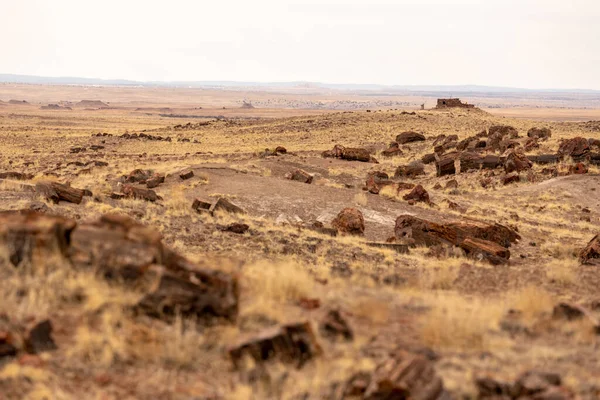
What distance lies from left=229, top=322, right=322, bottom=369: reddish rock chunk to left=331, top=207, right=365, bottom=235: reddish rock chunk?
12965 mm

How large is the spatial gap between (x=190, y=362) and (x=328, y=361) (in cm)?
153

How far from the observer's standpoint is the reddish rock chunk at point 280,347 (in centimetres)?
661

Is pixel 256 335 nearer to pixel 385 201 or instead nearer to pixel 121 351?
pixel 121 351

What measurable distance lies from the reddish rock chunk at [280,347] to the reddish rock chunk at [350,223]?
13.0 m

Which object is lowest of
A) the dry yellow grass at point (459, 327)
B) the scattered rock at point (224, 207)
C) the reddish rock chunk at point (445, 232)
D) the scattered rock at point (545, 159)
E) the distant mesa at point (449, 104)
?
the reddish rock chunk at point (445, 232)

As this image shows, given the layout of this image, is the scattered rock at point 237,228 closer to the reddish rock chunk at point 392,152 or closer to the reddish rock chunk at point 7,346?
the reddish rock chunk at point 7,346

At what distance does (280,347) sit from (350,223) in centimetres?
1328

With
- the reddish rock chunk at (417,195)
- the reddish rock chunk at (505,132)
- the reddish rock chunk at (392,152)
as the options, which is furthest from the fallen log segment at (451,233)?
the reddish rock chunk at (505,132)

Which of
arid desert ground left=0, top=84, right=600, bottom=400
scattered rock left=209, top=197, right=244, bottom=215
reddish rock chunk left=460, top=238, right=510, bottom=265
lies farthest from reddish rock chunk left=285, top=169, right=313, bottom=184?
reddish rock chunk left=460, top=238, right=510, bottom=265

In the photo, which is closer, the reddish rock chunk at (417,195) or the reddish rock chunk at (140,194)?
the reddish rock chunk at (140,194)

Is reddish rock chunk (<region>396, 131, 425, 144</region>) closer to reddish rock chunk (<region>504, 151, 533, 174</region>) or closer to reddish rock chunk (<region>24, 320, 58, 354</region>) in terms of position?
reddish rock chunk (<region>504, 151, 533, 174</region>)

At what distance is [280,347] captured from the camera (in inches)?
263

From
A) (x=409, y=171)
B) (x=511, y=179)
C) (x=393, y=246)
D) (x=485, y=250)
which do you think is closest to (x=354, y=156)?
(x=409, y=171)

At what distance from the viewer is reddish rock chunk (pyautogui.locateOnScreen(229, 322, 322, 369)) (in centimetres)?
661
